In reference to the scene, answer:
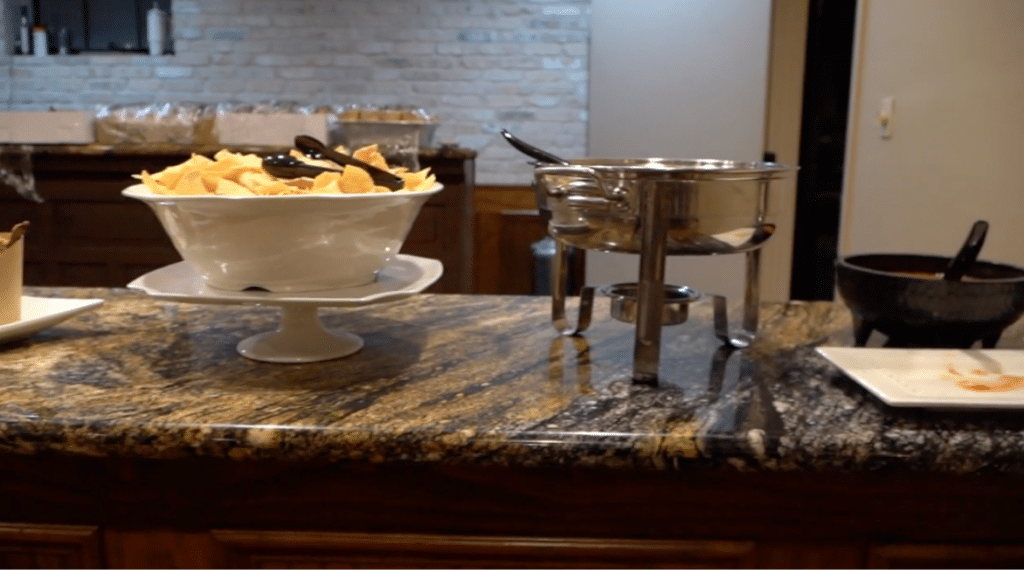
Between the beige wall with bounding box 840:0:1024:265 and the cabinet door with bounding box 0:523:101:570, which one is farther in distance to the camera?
the beige wall with bounding box 840:0:1024:265

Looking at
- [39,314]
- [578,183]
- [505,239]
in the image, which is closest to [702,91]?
[505,239]

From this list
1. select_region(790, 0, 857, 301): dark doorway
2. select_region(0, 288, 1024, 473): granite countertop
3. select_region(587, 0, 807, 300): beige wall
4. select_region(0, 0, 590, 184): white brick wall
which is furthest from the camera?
select_region(0, 0, 590, 184): white brick wall

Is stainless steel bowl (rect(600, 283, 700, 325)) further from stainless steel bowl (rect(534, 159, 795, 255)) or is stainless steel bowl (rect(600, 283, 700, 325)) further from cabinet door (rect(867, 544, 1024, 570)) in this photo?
cabinet door (rect(867, 544, 1024, 570))

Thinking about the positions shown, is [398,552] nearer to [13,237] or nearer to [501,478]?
[501,478]

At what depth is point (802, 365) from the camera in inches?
33.7

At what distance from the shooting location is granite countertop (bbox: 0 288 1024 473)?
2.14ft

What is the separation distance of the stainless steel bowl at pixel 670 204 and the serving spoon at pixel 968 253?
0.77ft

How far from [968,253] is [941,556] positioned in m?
0.37

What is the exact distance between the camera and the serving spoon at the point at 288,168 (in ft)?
2.66

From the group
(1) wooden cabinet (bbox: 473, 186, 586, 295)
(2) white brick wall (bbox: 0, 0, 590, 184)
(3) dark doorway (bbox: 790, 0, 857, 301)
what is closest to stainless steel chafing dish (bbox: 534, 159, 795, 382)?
(3) dark doorway (bbox: 790, 0, 857, 301)

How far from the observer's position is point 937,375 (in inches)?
29.4

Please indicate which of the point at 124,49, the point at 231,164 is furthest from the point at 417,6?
the point at 231,164

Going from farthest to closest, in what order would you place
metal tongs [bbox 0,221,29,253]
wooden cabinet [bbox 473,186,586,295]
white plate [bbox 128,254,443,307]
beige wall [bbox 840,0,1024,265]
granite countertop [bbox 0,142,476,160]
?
wooden cabinet [bbox 473,186,586,295]
granite countertop [bbox 0,142,476,160]
beige wall [bbox 840,0,1024,265]
metal tongs [bbox 0,221,29,253]
white plate [bbox 128,254,443,307]

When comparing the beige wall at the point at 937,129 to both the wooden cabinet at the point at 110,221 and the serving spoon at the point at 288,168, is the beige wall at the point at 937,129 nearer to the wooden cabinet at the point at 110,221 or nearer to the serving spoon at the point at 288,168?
the wooden cabinet at the point at 110,221
